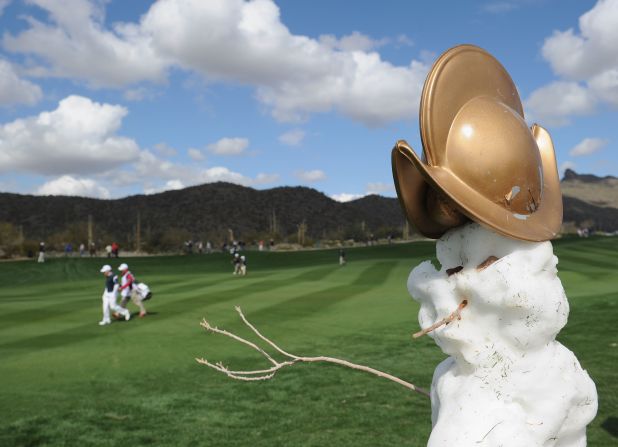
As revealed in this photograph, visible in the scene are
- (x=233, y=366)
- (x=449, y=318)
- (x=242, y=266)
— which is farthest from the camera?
(x=242, y=266)

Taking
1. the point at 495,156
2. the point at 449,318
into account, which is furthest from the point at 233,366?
the point at 495,156

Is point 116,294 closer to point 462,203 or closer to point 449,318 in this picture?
point 449,318

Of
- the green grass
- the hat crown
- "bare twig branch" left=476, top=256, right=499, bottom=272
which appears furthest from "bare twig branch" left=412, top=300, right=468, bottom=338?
the green grass

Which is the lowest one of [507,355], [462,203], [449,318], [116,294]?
[116,294]

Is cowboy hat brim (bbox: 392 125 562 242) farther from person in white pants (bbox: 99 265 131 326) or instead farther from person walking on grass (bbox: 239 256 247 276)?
person walking on grass (bbox: 239 256 247 276)

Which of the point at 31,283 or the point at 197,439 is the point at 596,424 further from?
the point at 31,283

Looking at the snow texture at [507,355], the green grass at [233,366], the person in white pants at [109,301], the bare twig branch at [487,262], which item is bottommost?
the green grass at [233,366]

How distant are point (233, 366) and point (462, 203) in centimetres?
796

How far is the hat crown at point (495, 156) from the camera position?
2.48m

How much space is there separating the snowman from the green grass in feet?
13.0

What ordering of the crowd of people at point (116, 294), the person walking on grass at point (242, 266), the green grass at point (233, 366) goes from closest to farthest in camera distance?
the green grass at point (233, 366) → the crowd of people at point (116, 294) → the person walking on grass at point (242, 266)

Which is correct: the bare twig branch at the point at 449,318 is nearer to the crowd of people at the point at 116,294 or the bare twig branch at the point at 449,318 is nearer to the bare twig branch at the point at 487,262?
the bare twig branch at the point at 487,262

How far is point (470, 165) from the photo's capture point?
2480 mm

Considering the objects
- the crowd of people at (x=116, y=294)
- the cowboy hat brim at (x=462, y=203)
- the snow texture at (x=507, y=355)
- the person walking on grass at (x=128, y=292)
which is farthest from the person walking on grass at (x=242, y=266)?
the snow texture at (x=507, y=355)
